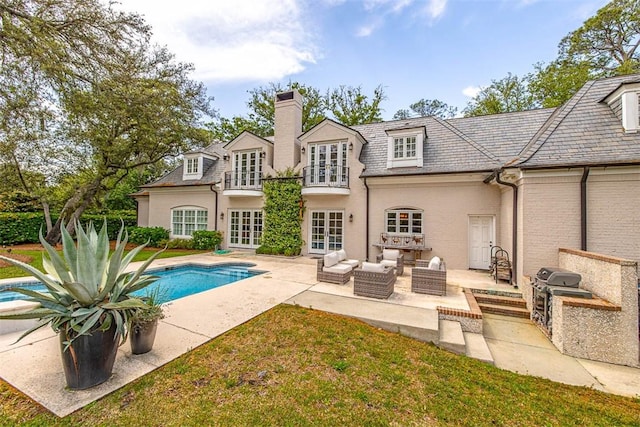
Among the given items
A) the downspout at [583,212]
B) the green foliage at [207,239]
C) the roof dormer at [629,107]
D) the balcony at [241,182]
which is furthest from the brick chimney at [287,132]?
the roof dormer at [629,107]

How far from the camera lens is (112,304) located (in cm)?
316

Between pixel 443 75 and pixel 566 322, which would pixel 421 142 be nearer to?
pixel 443 75

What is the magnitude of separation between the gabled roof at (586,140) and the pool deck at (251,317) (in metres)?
3.92

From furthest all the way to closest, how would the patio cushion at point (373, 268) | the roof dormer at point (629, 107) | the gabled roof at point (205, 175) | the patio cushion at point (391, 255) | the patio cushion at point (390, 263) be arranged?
the gabled roof at point (205, 175)
the patio cushion at point (391, 255)
the patio cushion at point (390, 263)
the roof dormer at point (629, 107)
the patio cushion at point (373, 268)

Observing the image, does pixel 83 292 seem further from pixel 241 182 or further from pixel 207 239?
pixel 207 239

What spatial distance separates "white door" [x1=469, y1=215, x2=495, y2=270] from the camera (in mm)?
10336

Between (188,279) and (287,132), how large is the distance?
864cm

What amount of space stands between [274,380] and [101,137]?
17861 millimetres

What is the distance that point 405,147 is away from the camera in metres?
11.8

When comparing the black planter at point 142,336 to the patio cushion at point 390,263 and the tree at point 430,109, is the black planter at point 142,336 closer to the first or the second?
the patio cushion at point 390,263

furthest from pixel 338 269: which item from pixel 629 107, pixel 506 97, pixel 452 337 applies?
pixel 506 97

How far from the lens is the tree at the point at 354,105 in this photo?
25375 millimetres

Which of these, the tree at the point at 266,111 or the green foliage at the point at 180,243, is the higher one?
the tree at the point at 266,111

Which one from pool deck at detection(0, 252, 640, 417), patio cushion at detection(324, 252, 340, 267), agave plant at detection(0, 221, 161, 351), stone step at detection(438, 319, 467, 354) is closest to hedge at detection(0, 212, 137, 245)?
pool deck at detection(0, 252, 640, 417)
